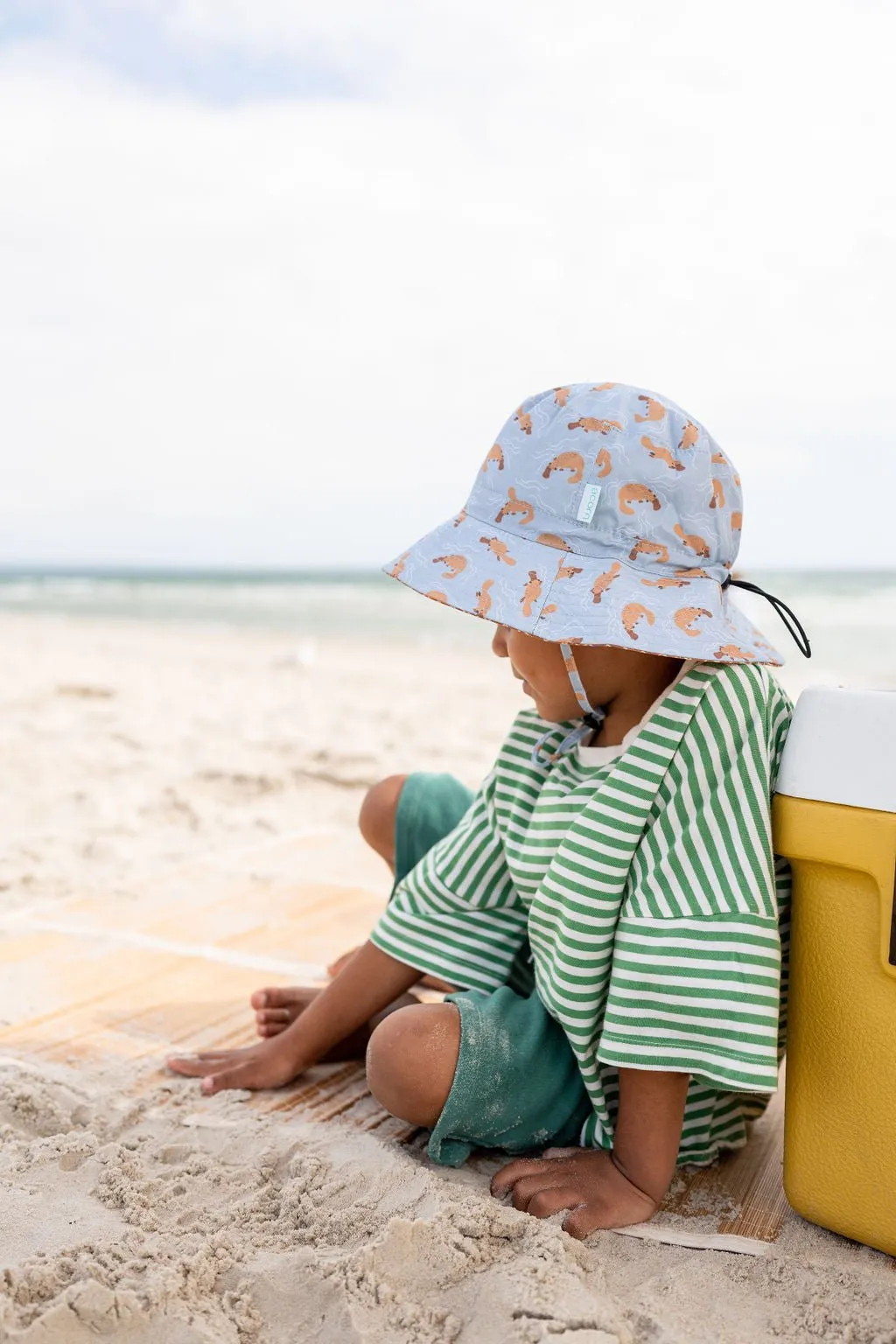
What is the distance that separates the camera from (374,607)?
1734 cm

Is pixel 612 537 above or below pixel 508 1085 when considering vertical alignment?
above

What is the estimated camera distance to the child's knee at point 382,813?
5.75 ft

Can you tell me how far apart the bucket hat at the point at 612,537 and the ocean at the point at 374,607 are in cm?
548

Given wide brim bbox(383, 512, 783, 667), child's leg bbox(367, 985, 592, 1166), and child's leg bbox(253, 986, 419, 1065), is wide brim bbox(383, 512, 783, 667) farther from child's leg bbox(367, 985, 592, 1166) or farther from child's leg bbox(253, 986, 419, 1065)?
child's leg bbox(253, 986, 419, 1065)

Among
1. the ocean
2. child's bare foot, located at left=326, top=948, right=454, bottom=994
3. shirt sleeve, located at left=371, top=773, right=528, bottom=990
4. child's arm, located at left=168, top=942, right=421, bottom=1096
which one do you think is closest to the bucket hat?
shirt sleeve, located at left=371, top=773, right=528, bottom=990

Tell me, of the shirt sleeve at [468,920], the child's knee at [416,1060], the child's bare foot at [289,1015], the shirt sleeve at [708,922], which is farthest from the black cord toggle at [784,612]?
the child's bare foot at [289,1015]

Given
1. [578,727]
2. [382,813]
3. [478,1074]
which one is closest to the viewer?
[478,1074]

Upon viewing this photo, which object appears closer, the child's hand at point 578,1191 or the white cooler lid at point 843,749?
the white cooler lid at point 843,749

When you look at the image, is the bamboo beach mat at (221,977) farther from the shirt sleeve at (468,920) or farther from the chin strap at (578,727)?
the chin strap at (578,727)

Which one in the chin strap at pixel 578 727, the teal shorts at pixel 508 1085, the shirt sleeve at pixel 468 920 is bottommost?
the teal shorts at pixel 508 1085

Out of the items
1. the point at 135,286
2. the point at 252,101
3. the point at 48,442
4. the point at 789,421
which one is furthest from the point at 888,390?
the point at 48,442

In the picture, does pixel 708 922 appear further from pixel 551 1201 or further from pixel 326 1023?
pixel 326 1023

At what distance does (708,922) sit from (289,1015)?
0.76 meters

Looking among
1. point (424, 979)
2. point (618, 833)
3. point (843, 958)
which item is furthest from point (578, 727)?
point (424, 979)
